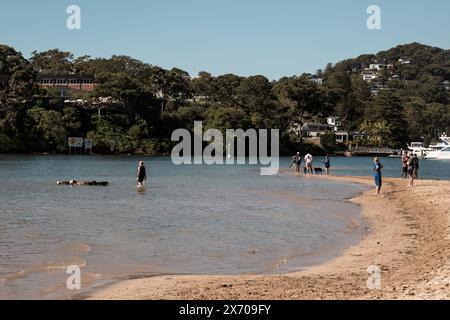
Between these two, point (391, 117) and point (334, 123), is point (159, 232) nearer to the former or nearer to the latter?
point (391, 117)

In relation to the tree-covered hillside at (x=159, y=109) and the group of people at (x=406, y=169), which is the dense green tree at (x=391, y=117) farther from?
the group of people at (x=406, y=169)

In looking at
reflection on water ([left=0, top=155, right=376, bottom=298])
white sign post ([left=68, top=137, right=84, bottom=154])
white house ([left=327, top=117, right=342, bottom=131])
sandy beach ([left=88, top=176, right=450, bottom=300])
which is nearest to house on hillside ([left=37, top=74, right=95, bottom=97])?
white sign post ([left=68, top=137, right=84, bottom=154])

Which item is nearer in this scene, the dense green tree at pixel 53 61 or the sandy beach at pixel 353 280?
the sandy beach at pixel 353 280

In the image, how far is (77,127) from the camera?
373ft

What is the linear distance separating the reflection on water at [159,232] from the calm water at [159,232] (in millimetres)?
28

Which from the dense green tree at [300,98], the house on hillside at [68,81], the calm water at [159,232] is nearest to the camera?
the calm water at [159,232]

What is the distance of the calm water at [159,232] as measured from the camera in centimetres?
1655

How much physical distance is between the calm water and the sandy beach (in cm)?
103

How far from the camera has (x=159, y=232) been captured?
75.9ft

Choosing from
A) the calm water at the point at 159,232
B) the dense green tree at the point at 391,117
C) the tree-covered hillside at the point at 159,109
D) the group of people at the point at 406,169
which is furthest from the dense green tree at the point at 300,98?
the calm water at the point at 159,232

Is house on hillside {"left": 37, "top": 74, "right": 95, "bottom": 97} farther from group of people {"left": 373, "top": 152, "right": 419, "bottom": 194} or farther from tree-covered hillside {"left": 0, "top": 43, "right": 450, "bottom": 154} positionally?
group of people {"left": 373, "top": 152, "right": 419, "bottom": 194}

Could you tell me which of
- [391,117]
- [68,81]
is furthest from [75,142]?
[391,117]

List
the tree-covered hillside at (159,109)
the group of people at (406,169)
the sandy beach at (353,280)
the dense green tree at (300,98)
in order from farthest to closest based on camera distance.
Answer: the dense green tree at (300,98), the tree-covered hillside at (159,109), the group of people at (406,169), the sandy beach at (353,280)
